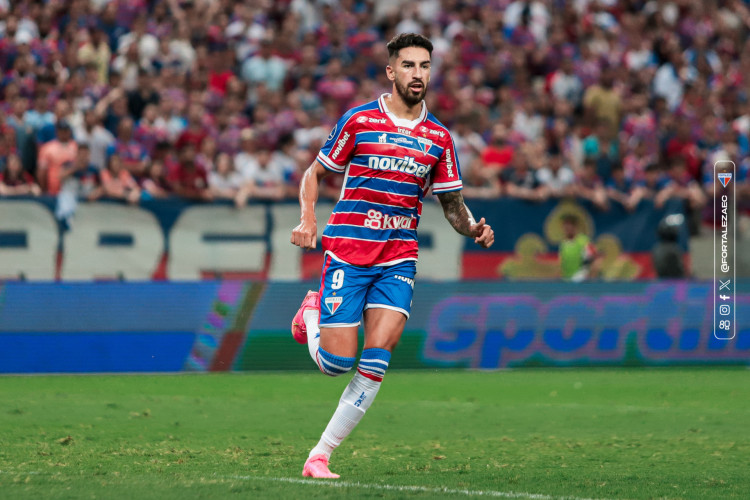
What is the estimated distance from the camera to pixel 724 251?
16.9 meters

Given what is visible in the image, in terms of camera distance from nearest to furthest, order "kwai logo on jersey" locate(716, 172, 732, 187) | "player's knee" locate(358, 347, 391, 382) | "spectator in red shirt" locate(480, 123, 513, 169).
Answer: "player's knee" locate(358, 347, 391, 382) → "spectator in red shirt" locate(480, 123, 513, 169) → "kwai logo on jersey" locate(716, 172, 732, 187)

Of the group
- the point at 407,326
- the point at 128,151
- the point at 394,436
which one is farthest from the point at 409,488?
the point at 128,151

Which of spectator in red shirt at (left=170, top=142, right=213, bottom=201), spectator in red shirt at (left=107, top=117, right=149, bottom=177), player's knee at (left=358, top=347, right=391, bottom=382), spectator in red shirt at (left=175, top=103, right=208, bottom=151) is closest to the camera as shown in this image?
player's knee at (left=358, top=347, right=391, bottom=382)

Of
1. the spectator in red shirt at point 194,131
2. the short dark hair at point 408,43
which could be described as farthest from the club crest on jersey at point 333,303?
the spectator in red shirt at point 194,131

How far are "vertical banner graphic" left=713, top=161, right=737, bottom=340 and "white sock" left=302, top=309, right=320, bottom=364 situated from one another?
963 centimetres

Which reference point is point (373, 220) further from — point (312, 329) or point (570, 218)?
point (570, 218)

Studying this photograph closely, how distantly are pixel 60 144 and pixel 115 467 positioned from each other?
877 centimetres

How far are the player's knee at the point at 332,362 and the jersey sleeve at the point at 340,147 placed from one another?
1.21 m

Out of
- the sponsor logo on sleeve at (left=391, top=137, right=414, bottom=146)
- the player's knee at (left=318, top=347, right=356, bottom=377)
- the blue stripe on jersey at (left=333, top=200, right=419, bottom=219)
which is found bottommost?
the player's knee at (left=318, top=347, right=356, bottom=377)

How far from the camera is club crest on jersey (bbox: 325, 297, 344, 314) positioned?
7.24 m

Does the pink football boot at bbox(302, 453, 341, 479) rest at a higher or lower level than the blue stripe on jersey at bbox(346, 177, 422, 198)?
lower

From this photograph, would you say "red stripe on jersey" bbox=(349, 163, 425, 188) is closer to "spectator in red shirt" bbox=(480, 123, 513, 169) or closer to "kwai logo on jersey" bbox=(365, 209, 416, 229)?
"kwai logo on jersey" bbox=(365, 209, 416, 229)

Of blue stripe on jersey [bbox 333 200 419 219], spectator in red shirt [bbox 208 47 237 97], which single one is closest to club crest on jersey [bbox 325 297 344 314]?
blue stripe on jersey [bbox 333 200 419 219]

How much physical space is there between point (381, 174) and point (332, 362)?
125 cm
